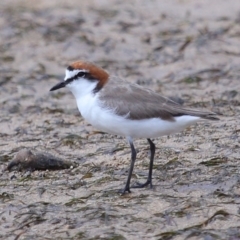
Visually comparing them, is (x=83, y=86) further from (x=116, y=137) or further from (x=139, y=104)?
(x=116, y=137)

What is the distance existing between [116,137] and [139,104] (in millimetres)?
2008

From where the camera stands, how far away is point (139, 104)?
7.34 m

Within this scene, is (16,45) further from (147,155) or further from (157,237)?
(157,237)

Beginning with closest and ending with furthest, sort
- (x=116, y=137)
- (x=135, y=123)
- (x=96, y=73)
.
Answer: (x=135, y=123) < (x=96, y=73) < (x=116, y=137)

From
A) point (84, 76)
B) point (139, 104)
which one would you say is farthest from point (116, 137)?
point (139, 104)

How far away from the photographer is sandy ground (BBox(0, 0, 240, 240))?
683 centimetres

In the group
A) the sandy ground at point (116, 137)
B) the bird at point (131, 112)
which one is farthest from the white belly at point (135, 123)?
the sandy ground at point (116, 137)

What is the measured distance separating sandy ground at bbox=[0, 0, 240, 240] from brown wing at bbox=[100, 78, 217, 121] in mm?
695

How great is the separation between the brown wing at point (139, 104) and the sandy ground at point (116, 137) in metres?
0.70

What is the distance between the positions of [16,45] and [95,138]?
3.97 metres

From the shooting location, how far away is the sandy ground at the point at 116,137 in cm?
683

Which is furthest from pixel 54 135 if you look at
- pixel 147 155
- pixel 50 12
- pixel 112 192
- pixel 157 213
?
pixel 50 12

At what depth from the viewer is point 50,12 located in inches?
554

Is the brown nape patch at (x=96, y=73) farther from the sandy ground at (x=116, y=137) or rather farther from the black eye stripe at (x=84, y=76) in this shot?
the sandy ground at (x=116, y=137)
